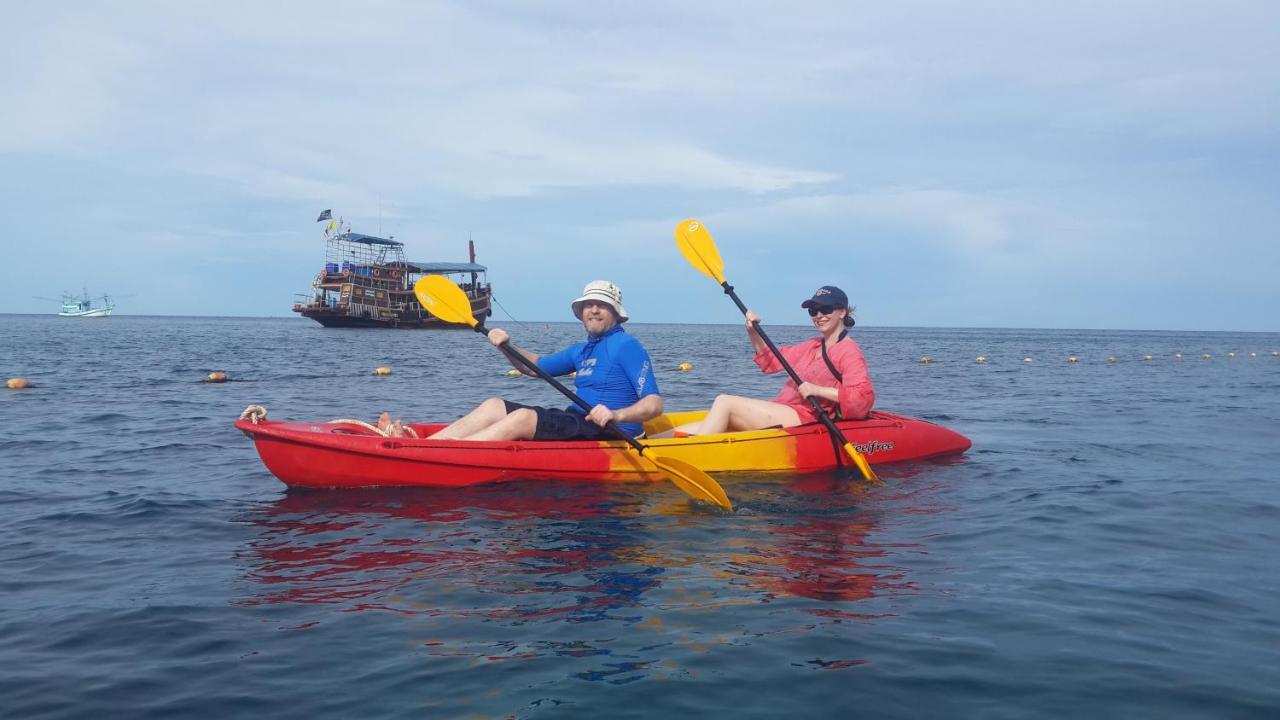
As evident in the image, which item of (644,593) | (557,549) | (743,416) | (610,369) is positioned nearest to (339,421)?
(610,369)

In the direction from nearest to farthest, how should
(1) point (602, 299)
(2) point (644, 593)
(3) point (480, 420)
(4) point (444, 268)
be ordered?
1. (2) point (644, 593)
2. (1) point (602, 299)
3. (3) point (480, 420)
4. (4) point (444, 268)

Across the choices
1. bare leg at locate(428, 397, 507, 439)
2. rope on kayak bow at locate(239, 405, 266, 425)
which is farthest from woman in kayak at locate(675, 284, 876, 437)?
rope on kayak bow at locate(239, 405, 266, 425)

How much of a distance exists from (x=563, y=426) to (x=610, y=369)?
2.50ft

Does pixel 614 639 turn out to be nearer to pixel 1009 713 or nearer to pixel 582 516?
pixel 1009 713

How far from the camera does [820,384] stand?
812 cm

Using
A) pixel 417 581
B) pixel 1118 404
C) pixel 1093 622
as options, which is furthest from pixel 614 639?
pixel 1118 404

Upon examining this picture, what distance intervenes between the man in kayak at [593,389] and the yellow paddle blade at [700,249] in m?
2.86

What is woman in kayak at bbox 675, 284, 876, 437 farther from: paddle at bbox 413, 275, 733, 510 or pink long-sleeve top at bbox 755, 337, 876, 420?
paddle at bbox 413, 275, 733, 510

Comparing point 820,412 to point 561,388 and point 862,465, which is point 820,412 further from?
point 561,388

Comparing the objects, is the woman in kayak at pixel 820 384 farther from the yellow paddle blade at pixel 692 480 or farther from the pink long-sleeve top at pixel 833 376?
the yellow paddle blade at pixel 692 480

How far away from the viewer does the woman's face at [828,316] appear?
784 cm

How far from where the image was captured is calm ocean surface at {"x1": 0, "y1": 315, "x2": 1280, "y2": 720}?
11.3ft

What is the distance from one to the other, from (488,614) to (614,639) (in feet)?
2.38

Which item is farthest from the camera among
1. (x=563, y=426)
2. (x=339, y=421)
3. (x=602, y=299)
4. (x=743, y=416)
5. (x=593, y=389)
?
(x=743, y=416)
